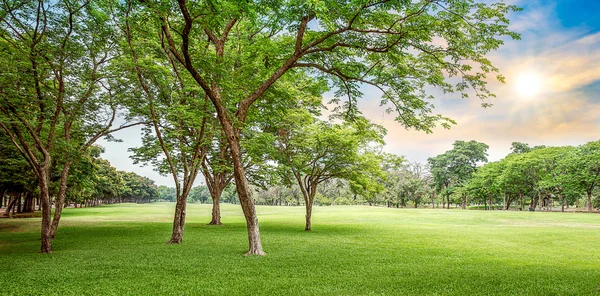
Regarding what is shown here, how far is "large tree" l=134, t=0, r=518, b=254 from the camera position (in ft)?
30.9

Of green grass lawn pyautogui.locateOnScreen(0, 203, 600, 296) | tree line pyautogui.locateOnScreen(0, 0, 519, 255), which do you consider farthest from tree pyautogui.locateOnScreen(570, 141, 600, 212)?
tree line pyautogui.locateOnScreen(0, 0, 519, 255)

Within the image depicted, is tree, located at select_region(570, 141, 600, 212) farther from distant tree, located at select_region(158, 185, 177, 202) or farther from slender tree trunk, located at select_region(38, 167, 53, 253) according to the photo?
distant tree, located at select_region(158, 185, 177, 202)

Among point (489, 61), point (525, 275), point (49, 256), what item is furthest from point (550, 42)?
point (49, 256)

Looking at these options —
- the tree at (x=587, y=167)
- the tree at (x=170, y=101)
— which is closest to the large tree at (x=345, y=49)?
the tree at (x=170, y=101)

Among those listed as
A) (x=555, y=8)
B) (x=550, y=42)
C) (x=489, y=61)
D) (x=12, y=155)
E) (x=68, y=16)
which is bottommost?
(x=12, y=155)

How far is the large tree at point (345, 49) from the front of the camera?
9414 mm

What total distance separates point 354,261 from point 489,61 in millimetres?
8123

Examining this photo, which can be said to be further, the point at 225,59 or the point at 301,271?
the point at 225,59

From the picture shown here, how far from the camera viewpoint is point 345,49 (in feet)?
42.3

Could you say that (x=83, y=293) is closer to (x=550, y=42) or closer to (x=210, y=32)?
(x=210, y=32)

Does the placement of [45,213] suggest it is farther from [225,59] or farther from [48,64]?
[225,59]

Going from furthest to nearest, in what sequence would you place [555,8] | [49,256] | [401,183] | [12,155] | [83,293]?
[401,183] < [12,155] < [555,8] < [49,256] < [83,293]

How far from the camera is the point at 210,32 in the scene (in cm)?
1270

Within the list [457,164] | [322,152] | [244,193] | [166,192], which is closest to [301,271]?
[244,193]
